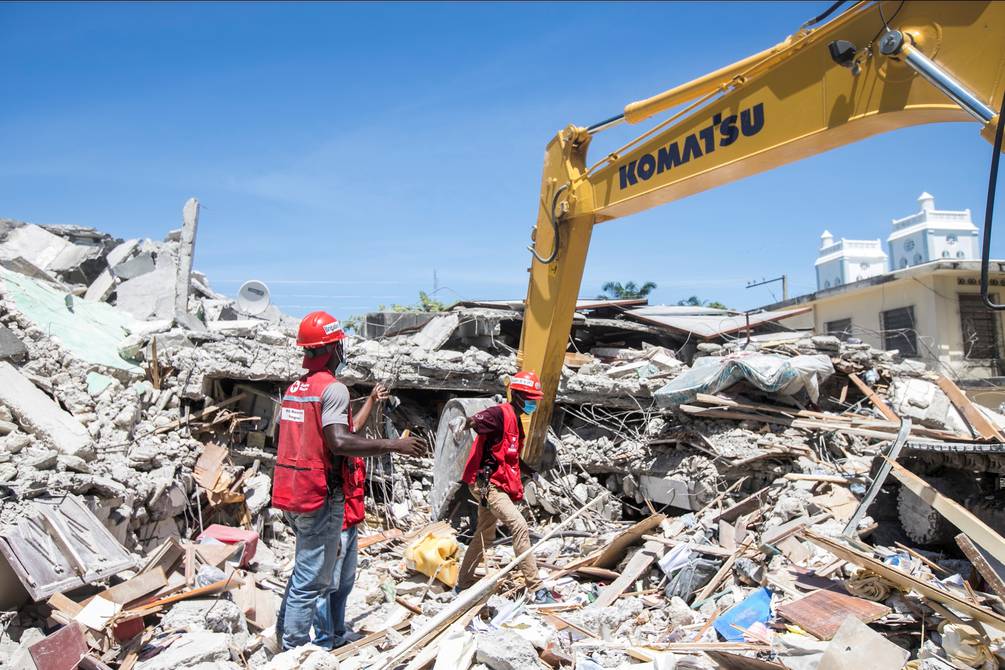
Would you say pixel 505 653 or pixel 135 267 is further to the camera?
pixel 135 267

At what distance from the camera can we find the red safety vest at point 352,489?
3637 millimetres

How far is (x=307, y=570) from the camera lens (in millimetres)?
3533

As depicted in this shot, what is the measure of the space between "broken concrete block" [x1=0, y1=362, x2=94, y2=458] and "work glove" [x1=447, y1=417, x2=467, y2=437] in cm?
333

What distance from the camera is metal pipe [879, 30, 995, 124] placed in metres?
2.84

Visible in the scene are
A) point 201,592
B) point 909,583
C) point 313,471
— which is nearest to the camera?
point 909,583

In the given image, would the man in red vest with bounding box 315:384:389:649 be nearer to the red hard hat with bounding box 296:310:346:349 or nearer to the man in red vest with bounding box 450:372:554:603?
the red hard hat with bounding box 296:310:346:349

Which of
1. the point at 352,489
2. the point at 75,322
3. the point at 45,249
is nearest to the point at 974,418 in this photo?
the point at 352,489

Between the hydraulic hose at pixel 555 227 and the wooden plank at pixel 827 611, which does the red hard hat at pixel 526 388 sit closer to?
the hydraulic hose at pixel 555 227

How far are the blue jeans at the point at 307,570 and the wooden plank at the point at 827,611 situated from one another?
2.43 m

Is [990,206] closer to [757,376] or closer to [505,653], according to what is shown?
[505,653]

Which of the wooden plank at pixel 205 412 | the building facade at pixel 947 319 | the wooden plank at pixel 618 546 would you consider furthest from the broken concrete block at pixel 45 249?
the building facade at pixel 947 319

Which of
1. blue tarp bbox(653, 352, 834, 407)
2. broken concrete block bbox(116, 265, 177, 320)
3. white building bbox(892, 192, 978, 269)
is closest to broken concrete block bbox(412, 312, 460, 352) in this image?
blue tarp bbox(653, 352, 834, 407)

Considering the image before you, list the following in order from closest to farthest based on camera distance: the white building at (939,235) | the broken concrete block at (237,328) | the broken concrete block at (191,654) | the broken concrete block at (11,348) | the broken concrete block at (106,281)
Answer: the broken concrete block at (191,654), the broken concrete block at (11,348), the broken concrete block at (237,328), the broken concrete block at (106,281), the white building at (939,235)

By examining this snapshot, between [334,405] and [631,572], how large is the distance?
2.70 m
